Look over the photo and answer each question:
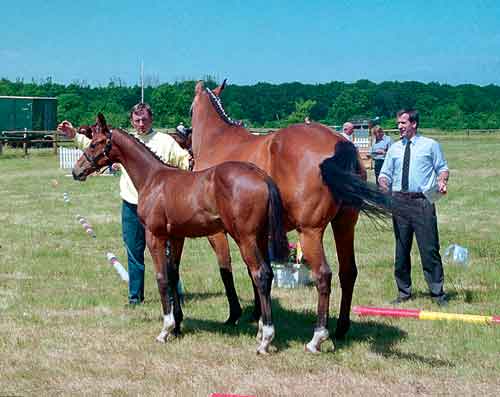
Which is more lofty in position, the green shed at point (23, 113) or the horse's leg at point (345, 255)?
the green shed at point (23, 113)

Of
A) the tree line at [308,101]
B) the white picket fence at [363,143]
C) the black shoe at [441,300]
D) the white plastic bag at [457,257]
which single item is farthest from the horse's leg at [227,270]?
the tree line at [308,101]

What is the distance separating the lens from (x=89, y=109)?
2579 inches

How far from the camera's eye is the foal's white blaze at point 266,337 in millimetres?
6203

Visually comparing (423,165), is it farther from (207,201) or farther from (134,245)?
(134,245)

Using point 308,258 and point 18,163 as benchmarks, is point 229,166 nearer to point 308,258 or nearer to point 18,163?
point 308,258

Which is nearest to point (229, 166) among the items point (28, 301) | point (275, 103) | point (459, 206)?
point (28, 301)

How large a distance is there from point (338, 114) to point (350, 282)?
82.6 m

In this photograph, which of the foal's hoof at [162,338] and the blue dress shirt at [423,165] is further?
the blue dress shirt at [423,165]

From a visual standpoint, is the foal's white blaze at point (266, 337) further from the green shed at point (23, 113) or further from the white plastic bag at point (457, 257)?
the green shed at point (23, 113)

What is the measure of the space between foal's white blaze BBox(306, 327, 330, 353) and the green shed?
42183 mm

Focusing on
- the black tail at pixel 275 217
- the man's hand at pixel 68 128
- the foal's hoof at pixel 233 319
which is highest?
the man's hand at pixel 68 128

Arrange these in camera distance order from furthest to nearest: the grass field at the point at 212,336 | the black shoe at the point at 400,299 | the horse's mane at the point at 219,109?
the black shoe at the point at 400,299 < the horse's mane at the point at 219,109 < the grass field at the point at 212,336

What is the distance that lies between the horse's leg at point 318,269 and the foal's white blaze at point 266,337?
0.37 metres

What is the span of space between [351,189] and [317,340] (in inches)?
54.5
